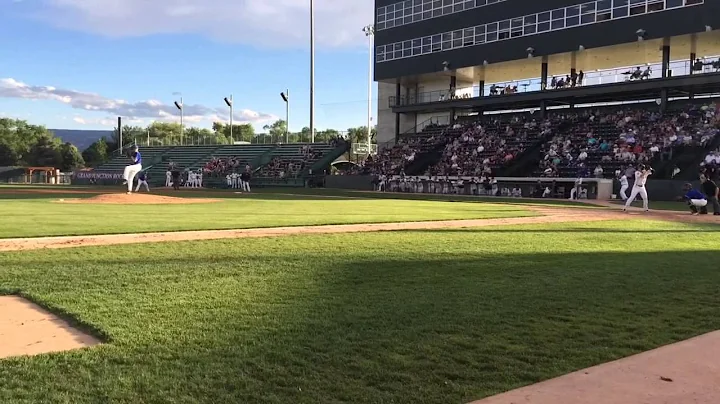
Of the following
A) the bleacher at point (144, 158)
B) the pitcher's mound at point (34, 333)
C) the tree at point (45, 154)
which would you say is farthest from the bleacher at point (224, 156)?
the pitcher's mound at point (34, 333)

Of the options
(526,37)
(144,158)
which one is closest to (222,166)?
(144,158)

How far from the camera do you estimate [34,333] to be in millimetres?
5039

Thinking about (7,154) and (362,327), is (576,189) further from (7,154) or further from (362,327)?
(7,154)

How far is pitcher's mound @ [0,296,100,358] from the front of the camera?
4.66m

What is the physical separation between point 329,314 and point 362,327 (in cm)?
56

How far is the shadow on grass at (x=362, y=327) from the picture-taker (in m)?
3.96

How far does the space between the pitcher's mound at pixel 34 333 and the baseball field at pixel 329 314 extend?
0.03 m

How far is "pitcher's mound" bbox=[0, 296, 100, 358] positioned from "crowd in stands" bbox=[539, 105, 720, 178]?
33453 mm

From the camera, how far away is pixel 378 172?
49.2 metres

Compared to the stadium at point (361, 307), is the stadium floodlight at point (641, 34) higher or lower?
higher

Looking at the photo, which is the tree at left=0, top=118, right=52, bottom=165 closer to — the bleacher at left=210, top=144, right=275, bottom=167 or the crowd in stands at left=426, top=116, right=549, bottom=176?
the bleacher at left=210, top=144, right=275, bottom=167

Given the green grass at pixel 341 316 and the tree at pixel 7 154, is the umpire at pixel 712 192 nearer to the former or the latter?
the green grass at pixel 341 316

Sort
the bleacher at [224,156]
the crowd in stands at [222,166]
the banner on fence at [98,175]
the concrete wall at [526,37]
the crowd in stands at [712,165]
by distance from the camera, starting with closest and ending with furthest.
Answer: the crowd in stands at [712,165]
the concrete wall at [526,37]
the bleacher at [224,156]
the crowd in stands at [222,166]
the banner on fence at [98,175]

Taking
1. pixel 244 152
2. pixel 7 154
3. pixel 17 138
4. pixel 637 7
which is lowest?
pixel 244 152
